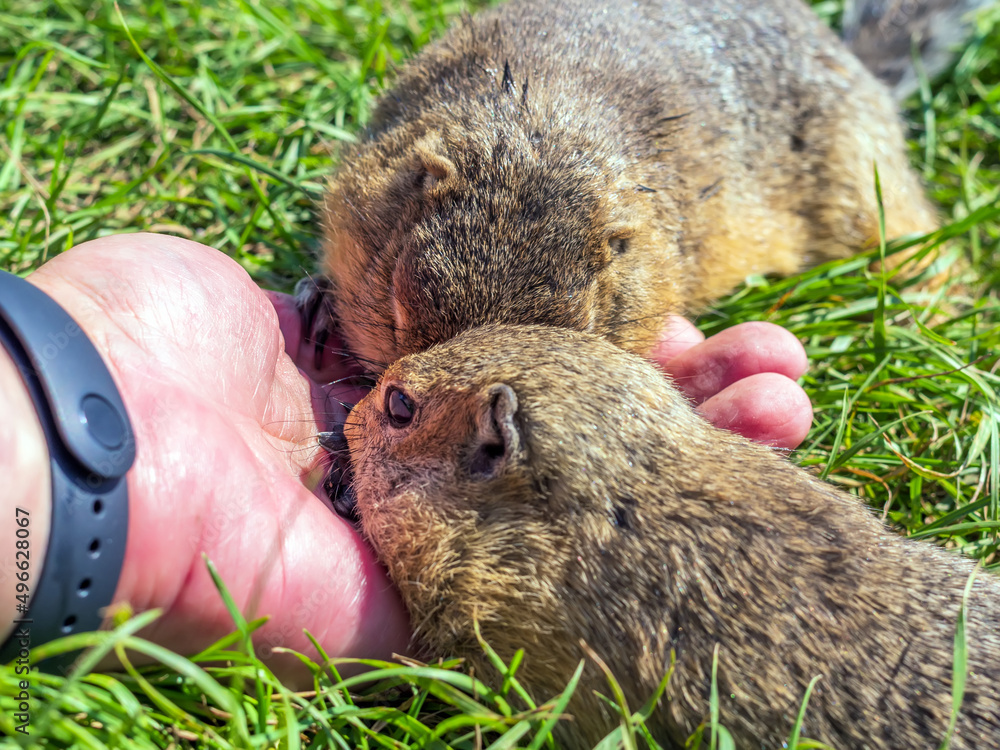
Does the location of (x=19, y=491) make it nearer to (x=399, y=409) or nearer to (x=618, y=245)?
(x=399, y=409)

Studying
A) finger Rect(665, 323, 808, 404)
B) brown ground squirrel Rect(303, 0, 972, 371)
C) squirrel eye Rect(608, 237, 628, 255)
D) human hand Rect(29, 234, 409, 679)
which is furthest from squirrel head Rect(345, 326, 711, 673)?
finger Rect(665, 323, 808, 404)

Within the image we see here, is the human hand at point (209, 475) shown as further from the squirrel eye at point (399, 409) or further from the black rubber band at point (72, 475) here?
the squirrel eye at point (399, 409)

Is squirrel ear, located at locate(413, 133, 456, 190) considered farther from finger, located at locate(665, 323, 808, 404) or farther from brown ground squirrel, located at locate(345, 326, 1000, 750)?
finger, located at locate(665, 323, 808, 404)

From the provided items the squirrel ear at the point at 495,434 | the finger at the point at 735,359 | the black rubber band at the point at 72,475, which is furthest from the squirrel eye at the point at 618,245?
the black rubber band at the point at 72,475

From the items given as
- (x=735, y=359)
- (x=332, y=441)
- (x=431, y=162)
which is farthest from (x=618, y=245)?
(x=332, y=441)

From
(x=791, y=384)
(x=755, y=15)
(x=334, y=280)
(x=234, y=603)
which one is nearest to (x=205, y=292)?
(x=334, y=280)

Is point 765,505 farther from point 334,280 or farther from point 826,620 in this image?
point 334,280
